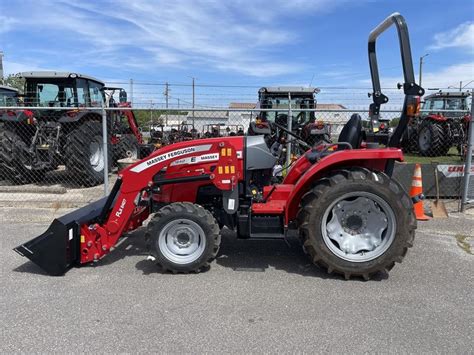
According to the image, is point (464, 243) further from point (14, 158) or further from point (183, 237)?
point (14, 158)

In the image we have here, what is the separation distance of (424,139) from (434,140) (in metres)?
0.96

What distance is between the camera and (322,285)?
3713mm

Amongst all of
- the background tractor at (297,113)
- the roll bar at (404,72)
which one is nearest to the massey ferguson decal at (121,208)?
the roll bar at (404,72)

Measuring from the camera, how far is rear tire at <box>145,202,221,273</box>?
3.87 m

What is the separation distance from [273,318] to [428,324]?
1.16 metres

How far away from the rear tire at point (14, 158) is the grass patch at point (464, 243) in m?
7.85

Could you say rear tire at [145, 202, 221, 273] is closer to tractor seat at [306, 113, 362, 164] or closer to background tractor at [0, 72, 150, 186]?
tractor seat at [306, 113, 362, 164]

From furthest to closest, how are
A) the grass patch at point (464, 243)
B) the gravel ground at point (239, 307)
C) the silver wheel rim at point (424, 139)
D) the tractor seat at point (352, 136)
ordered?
the silver wheel rim at point (424, 139) < the grass patch at point (464, 243) < the tractor seat at point (352, 136) < the gravel ground at point (239, 307)

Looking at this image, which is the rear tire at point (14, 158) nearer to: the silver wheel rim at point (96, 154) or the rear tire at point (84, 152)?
the rear tire at point (84, 152)

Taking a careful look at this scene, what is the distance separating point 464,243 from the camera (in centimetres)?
503

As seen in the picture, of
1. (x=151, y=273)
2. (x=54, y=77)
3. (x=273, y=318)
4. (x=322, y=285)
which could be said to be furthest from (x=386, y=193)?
(x=54, y=77)

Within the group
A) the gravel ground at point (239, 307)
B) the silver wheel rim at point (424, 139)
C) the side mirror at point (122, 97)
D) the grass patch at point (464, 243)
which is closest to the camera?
the gravel ground at point (239, 307)

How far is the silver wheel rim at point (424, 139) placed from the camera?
14848mm

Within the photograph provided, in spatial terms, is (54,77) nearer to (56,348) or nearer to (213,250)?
(213,250)
